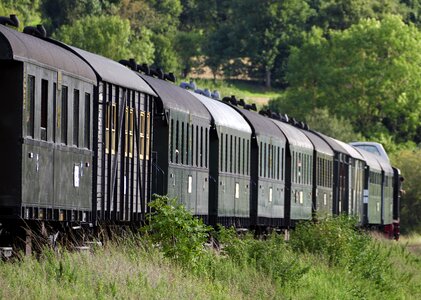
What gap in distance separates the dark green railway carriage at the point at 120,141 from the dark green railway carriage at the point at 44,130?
0.53 metres

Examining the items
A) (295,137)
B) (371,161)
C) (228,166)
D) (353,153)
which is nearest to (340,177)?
(353,153)

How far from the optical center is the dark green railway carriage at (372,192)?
53.7 meters

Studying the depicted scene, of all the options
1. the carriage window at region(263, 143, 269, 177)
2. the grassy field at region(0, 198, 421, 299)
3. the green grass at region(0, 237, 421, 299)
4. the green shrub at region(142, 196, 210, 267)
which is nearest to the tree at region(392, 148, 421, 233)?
the carriage window at region(263, 143, 269, 177)

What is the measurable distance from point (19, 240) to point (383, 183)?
41.1 m

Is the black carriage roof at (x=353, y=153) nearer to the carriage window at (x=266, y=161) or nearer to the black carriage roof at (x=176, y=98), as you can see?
the carriage window at (x=266, y=161)

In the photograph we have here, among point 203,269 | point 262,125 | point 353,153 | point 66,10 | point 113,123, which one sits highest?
point 66,10

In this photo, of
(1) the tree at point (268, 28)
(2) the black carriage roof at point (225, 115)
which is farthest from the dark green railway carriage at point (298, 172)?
(1) the tree at point (268, 28)

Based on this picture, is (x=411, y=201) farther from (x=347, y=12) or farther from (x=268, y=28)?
(x=268, y=28)

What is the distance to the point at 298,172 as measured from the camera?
41281mm

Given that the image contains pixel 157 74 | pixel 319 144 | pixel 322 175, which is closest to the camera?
pixel 157 74

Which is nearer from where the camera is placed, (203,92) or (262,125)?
(203,92)

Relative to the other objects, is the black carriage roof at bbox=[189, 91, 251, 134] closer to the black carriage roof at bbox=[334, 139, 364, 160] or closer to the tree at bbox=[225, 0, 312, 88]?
the black carriage roof at bbox=[334, 139, 364, 160]

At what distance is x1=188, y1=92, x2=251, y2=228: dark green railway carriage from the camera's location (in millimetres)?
30438

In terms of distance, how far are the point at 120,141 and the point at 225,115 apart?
29.1 ft
